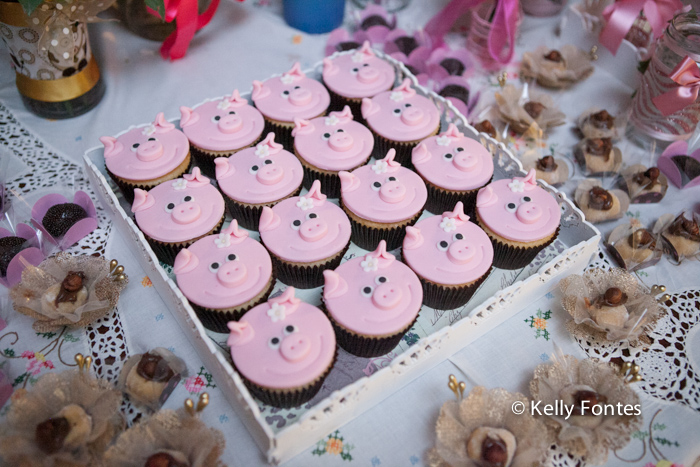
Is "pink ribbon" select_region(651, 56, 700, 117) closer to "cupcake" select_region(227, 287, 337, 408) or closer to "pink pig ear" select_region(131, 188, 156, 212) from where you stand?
"cupcake" select_region(227, 287, 337, 408)

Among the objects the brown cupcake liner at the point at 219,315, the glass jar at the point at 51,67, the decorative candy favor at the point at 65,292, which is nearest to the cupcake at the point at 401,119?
the brown cupcake liner at the point at 219,315

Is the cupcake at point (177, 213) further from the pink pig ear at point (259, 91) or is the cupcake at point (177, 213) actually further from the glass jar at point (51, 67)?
the glass jar at point (51, 67)

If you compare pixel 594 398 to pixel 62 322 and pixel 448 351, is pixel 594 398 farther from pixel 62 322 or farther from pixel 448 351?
pixel 62 322

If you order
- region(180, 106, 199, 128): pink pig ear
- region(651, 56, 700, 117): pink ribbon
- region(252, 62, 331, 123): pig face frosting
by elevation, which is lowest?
region(180, 106, 199, 128): pink pig ear

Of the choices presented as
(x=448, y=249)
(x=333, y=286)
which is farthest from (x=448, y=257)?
(x=333, y=286)

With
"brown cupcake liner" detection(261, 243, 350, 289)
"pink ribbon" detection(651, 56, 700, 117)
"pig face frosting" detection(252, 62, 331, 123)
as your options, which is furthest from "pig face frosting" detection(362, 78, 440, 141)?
"pink ribbon" detection(651, 56, 700, 117)
